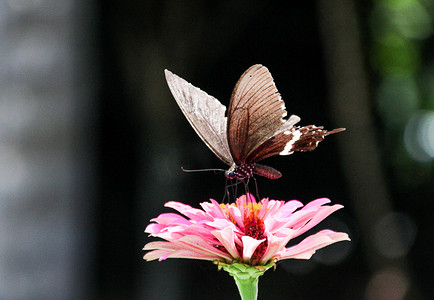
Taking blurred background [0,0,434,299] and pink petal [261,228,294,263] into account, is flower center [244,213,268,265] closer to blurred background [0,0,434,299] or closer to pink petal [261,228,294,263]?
pink petal [261,228,294,263]

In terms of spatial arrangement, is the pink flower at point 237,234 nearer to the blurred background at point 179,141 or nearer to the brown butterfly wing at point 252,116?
the brown butterfly wing at point 252,116

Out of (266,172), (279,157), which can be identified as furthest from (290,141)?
(279,157)

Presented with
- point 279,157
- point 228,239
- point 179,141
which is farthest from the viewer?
point 179,141

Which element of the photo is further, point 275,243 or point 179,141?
point 179,141

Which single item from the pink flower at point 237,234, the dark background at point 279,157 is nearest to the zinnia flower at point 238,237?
the pink flower at point 237,234

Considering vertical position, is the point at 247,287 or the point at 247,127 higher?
the point at 247,127

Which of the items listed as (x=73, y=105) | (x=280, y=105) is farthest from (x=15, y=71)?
(x=280, y=105)

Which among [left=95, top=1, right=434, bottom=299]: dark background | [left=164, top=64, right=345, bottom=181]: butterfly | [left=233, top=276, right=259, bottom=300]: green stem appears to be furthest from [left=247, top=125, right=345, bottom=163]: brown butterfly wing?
[left=95, top=1, right=434, bottom=299]: dark background

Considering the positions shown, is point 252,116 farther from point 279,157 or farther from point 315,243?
point 279,157
